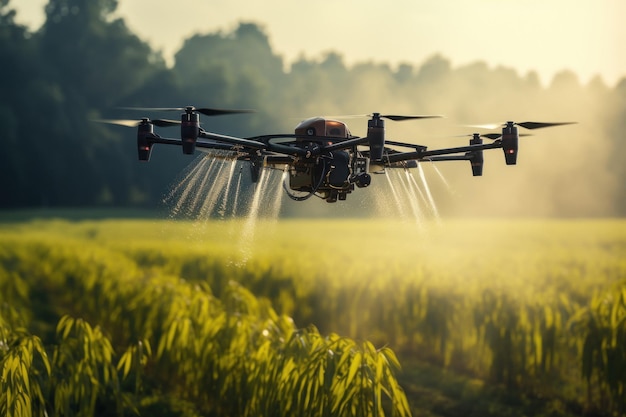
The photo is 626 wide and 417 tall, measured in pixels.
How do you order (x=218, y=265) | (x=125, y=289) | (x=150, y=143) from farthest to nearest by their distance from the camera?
(x=218, y=265) → (x=125, y=289) → (x=150, y=143)

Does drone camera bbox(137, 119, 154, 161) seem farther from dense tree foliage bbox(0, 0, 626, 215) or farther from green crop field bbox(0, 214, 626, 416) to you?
dense tree foliage bbox(0, 0, 626, 215)

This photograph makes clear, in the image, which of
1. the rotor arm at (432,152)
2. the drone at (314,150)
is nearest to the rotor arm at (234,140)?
the drone at (314,150)

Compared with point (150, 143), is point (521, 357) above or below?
below

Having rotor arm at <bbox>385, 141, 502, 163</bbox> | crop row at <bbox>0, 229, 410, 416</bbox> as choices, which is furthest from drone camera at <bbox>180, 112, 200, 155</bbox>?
crop row at <bbox>0, 229, 410, 416</bbox>

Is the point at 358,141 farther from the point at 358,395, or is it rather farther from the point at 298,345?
the point at 298,345

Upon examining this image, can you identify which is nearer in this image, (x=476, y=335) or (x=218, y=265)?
(x=476, y=335)

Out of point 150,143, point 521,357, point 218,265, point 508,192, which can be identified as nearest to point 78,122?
point 508,192
